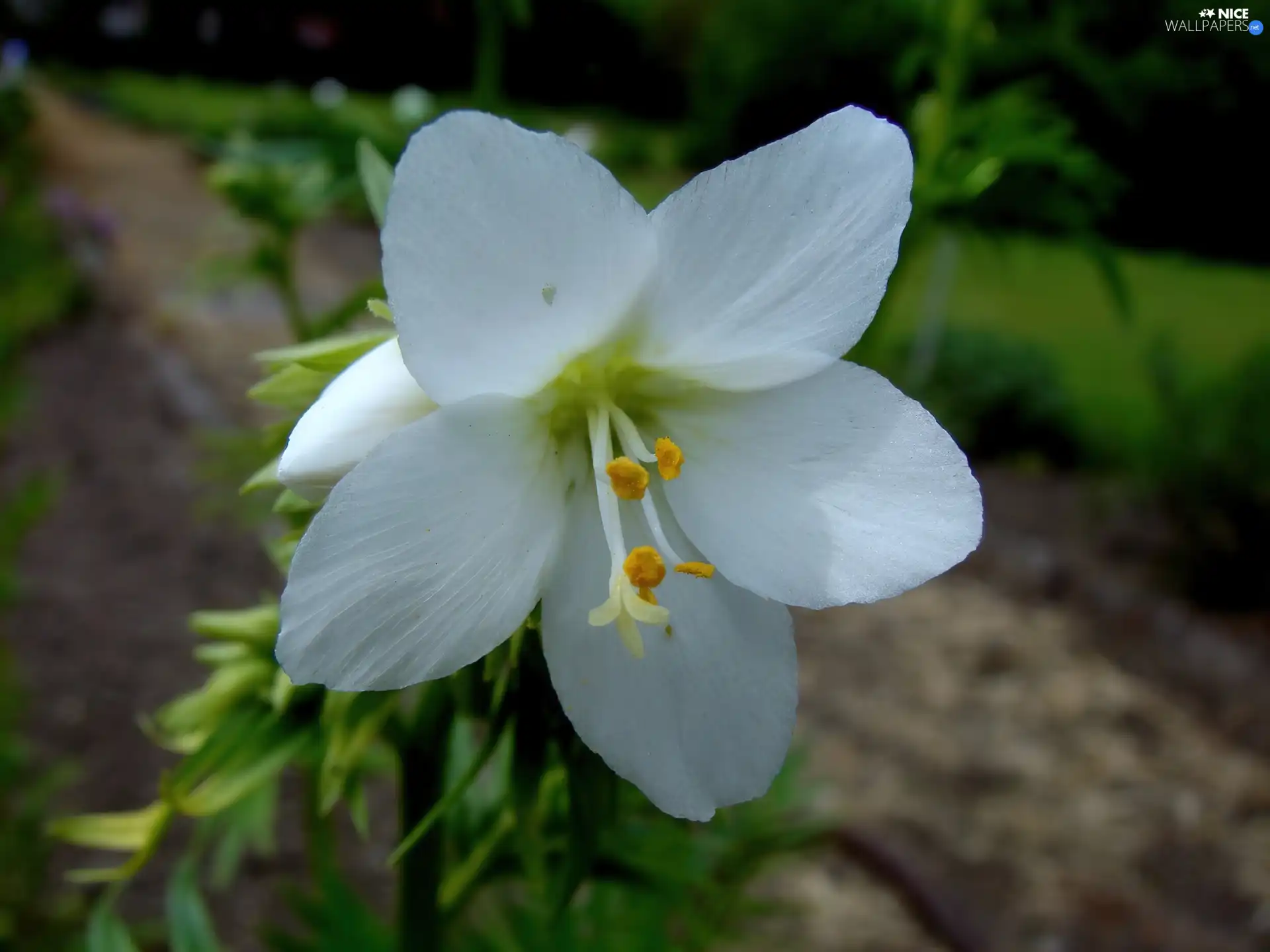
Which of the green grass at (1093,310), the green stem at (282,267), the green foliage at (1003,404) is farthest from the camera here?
the green foliage at (1003,404)

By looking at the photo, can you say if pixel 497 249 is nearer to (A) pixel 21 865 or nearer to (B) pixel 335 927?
(B) pixel 335 927

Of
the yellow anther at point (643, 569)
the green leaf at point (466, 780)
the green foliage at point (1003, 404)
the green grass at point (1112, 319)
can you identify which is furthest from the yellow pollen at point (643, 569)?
the green foliage at point (1003, 404)

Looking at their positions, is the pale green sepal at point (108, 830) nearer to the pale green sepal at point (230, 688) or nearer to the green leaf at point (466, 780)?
the pale green sepal at point (230, 688)

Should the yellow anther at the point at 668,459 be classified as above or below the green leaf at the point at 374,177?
below

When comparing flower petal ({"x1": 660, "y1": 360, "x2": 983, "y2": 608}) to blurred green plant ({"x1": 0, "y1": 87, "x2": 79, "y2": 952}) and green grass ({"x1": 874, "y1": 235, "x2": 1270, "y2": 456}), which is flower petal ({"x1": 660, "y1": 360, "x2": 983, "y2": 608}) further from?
green grass ({"x1": 874, "y1": 235, "x2": 1270, "y2": 456})

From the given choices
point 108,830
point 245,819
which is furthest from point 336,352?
point 245,819

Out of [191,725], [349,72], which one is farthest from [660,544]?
[349,72]

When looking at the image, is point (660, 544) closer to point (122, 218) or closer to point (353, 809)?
point (353, 809)
